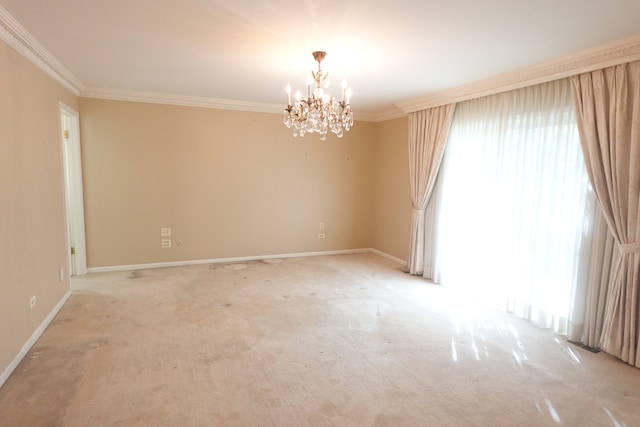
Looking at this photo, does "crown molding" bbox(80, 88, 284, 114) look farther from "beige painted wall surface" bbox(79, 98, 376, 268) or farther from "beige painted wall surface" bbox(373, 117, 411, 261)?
"beige painted wall surface" bbox(373, 117, 411, 261)

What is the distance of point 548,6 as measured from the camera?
7.41 feet

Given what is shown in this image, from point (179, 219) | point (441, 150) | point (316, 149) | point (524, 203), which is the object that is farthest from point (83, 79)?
point (524, 203)

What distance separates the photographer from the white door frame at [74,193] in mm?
4738

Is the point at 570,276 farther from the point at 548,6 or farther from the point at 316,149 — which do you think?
the point at 316,149

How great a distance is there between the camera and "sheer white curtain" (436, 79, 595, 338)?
3.37m

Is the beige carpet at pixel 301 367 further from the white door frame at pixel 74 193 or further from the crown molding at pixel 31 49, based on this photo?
the crown molding at pixel 31 49

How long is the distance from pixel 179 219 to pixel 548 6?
16.3 ft

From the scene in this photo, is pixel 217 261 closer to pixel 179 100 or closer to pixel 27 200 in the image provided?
pixel 179 100

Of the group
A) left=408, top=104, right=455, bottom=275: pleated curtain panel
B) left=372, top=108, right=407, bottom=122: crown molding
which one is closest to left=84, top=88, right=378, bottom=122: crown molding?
left=372, top=108, right=407, bottom=122: crown molding

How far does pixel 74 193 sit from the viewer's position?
4855 millimetres

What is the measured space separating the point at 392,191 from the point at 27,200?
485 cm

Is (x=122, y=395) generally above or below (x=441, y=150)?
below

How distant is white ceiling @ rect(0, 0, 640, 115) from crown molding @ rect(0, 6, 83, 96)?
6 centimetres

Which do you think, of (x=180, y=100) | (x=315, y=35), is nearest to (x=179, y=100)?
(x=180, y=100)
